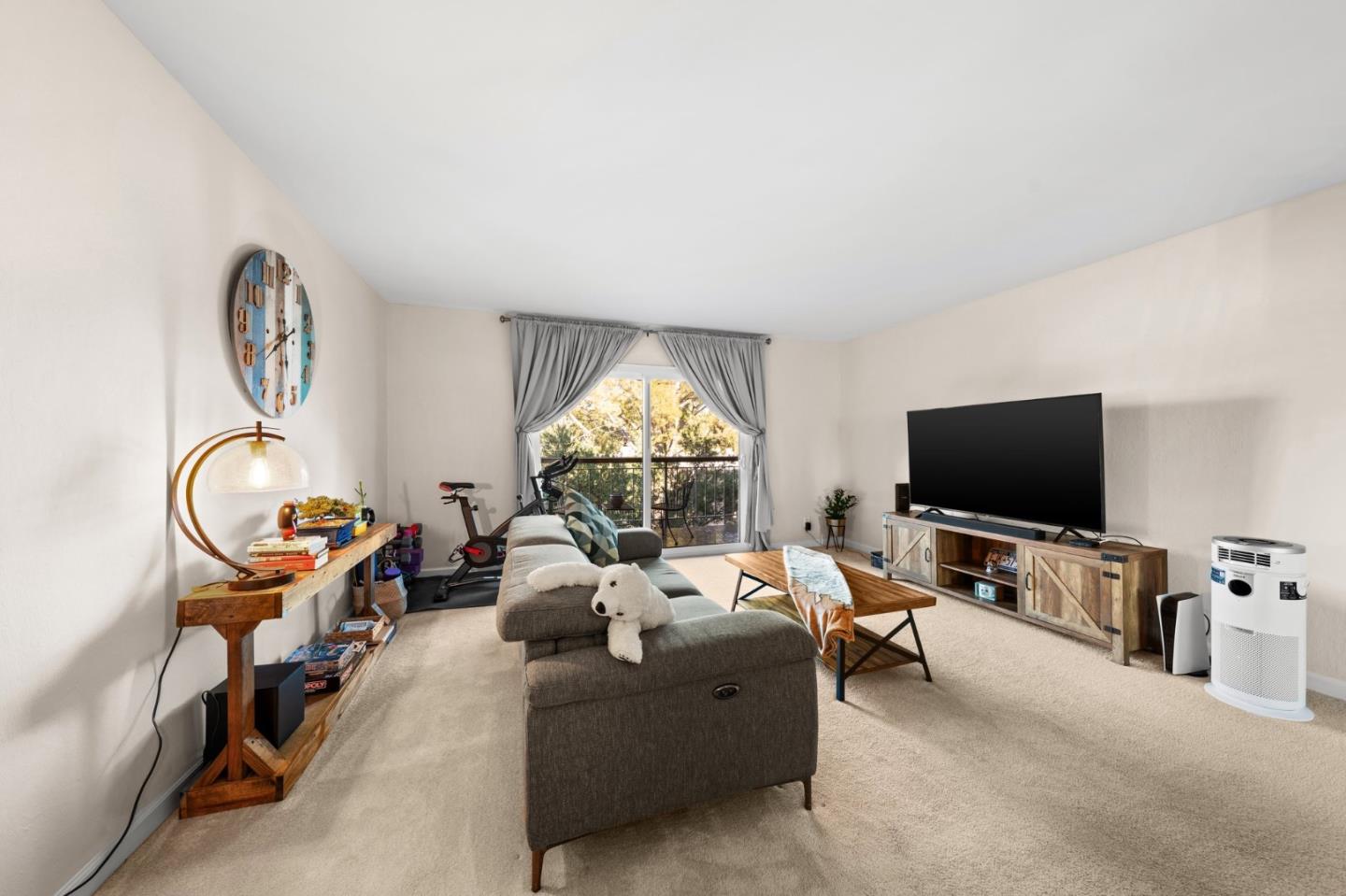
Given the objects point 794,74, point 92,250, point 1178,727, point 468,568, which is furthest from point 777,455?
point 92,250

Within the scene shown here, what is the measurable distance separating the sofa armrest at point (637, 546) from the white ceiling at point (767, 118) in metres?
1.92

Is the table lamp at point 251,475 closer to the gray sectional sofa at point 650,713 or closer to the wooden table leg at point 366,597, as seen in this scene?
the gray sectional sofa at point 650,713

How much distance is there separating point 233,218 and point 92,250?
2.83 feet

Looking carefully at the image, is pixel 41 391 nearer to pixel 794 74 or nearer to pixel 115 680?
pixel 115 680

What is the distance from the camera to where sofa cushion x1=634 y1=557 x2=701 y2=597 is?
2.78m

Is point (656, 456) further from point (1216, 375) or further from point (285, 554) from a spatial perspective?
point (1216, 375)

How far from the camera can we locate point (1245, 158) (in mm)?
2205

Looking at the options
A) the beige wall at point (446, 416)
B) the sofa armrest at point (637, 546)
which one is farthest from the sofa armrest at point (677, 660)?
the beige wall at point (446, 416)

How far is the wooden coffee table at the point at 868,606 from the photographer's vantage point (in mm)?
2405

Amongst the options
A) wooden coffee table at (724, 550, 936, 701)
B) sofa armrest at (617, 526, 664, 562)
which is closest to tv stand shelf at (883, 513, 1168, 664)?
wooden coffee table at (724, 550, 936, 701)

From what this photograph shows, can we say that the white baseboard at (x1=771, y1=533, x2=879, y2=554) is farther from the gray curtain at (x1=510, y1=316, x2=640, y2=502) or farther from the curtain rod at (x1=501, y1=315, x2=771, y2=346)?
the gray curtain at (x1=510, y1=316, x2=640, y2=502)

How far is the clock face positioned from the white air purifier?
4636 mm

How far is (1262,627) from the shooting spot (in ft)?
7.48

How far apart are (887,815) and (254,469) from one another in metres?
2.46
